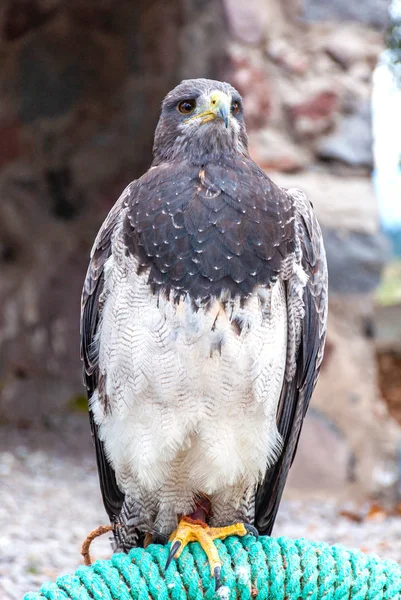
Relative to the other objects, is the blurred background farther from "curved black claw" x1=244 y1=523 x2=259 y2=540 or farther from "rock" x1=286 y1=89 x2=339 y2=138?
"curved black claw" x1=244 y1=523 x2=259 y2=540

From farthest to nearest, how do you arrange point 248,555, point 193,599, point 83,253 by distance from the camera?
1. point 83,253
2. point 248,555
3. point 193,599

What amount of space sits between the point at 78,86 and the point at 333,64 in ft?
6.38

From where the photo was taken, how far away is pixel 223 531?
219 centimetres

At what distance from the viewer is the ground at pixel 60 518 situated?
3.02 m

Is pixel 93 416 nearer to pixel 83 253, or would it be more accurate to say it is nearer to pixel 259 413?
pixel 259 413

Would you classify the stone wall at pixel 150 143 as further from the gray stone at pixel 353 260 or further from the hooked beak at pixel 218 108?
the hooked beak at pixel 218 108

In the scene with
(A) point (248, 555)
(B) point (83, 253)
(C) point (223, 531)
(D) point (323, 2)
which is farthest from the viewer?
(B) point (83, 253)

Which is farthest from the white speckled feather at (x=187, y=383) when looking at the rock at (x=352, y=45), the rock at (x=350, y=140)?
the rock at (x=352, y=45)

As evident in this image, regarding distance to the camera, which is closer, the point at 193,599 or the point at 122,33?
the point at 193,599

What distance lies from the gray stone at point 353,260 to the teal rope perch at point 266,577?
2178 millimetres

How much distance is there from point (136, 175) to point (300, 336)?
3233mm

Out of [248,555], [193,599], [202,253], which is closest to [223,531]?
[248,555]

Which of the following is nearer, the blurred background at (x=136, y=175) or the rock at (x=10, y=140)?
the blurred background at (x=136, y=175)

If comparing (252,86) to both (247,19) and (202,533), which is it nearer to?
(247,19)
